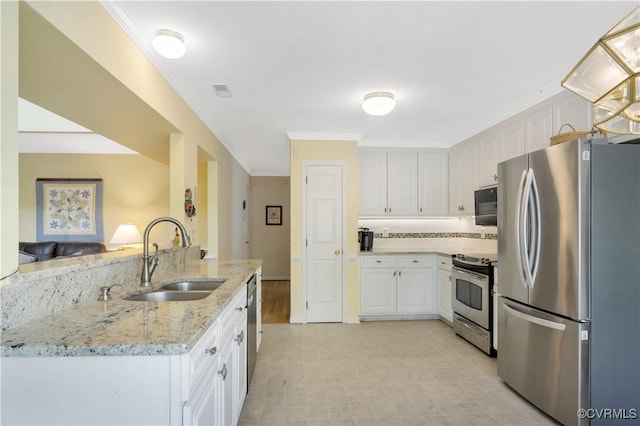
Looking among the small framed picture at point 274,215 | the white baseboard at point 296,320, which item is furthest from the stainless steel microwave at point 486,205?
the small framed picture at point 274,215

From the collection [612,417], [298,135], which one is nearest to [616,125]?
[612,417]

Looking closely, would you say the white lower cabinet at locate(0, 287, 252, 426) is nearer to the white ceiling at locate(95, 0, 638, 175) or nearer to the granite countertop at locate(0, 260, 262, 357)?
the granite countertop at locate(0, 260, 262, 357)

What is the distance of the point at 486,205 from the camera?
354 cm

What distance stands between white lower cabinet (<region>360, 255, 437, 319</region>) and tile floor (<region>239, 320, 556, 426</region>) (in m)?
0.54

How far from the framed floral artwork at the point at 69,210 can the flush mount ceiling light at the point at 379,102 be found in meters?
4.31

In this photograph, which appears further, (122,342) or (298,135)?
(298,135)

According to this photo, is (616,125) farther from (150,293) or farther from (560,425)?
(150,293)

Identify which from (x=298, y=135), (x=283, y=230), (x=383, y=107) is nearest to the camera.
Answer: (x=383, y=107)

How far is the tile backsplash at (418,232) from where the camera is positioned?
16.1ft

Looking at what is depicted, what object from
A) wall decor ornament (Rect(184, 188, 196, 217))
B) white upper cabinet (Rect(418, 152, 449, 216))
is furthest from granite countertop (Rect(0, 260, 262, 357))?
white upper cabinet (Rect(418, 152, 449, 216))

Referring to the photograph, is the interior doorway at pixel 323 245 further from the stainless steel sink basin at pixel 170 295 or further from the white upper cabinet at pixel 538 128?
the stainless steel sink basin at pixel 170 295

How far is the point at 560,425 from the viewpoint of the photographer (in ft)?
6.94

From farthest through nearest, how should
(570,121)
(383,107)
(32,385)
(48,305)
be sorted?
(383,107) < (570,121) < (48,305) < (32,385)

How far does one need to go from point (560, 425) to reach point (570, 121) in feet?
7.23
